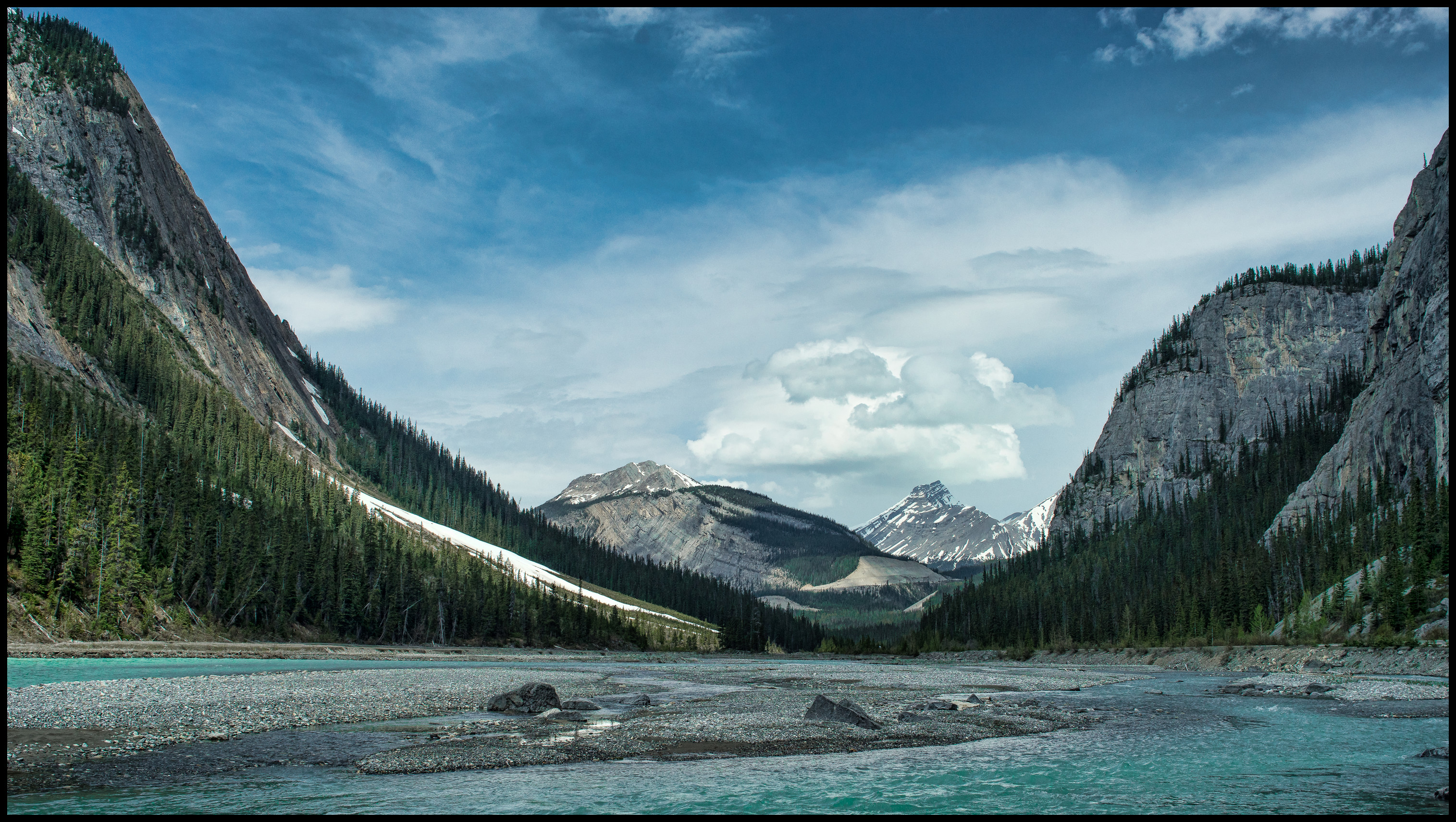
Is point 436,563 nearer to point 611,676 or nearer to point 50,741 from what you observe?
point 611,676

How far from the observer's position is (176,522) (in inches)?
3435

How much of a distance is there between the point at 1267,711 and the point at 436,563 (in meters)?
109

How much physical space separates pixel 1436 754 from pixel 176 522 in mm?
99874

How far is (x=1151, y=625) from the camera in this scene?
11312cm

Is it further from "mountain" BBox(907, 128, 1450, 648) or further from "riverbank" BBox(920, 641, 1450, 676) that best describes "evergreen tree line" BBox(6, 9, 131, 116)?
"riverbank" BBox(920, 641, 1450, 676)

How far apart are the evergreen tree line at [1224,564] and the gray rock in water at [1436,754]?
55.4 metres

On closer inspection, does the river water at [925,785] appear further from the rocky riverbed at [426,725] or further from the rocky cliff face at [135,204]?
the rocky cliff face at [135,204]

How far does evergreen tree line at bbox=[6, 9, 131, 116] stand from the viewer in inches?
6481

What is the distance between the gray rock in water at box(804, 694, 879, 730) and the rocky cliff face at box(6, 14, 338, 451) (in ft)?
526

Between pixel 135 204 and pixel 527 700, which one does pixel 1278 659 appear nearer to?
pixel 527 700

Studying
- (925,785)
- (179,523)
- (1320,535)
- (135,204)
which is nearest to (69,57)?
(135,204)

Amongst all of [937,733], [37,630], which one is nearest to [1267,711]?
[937,733]

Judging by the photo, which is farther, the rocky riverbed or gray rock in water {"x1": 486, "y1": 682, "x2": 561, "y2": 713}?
gray rock in water {"x1": 486, "y1": 682, "x2": 561, "y2": 713}

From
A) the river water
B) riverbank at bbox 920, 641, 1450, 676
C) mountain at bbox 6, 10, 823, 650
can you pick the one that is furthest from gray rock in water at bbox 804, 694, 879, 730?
mountain at bbox 6, 10, 823, 650
